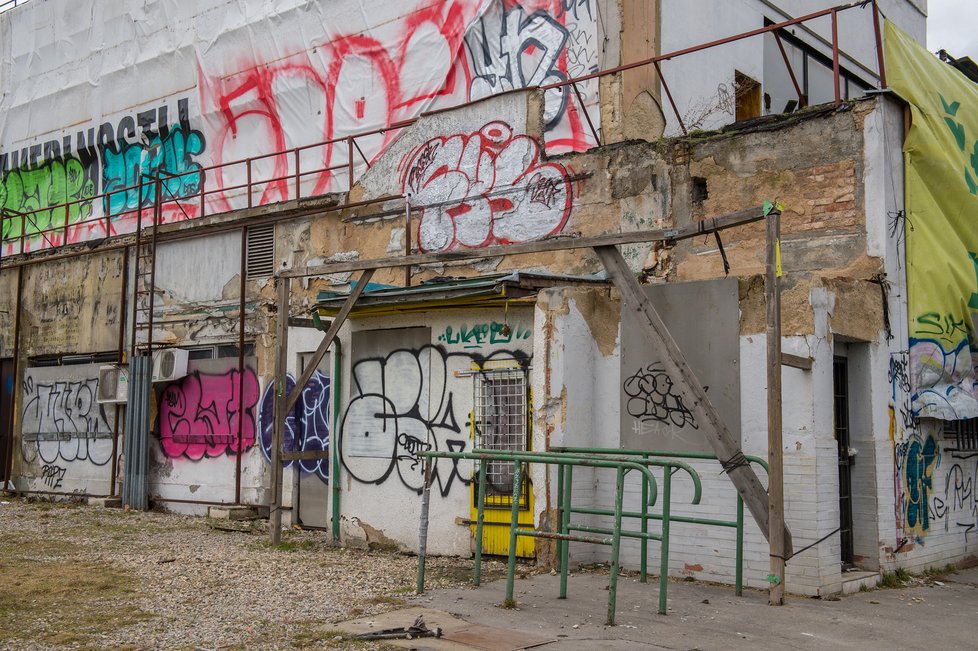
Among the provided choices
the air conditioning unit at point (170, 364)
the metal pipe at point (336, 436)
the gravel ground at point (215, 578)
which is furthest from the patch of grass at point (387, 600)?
the air conditioning unit at point (170, 364)

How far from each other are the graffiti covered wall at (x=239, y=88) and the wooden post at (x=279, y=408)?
3.01m

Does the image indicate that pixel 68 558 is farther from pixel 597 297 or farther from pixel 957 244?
pixel 957 244

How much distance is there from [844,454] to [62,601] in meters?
6.96

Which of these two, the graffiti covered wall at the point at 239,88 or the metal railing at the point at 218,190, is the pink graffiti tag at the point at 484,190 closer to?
the graffiti covered wall at the point at 239,88

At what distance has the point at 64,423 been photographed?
56.2 ft

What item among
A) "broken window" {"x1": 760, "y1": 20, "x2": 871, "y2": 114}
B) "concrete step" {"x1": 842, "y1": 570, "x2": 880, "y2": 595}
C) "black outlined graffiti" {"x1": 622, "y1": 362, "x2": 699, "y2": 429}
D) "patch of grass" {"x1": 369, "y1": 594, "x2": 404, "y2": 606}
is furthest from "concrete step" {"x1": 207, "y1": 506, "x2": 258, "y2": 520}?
"broken window" {"x1": 760, "y1": 20, "x2": 871, "y2": 114}

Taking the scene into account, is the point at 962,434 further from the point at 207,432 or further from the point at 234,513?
the point at 207,432

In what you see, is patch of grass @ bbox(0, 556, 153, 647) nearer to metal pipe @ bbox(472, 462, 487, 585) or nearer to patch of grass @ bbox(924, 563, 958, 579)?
metal pipe @ bbox(472, 462, 487, 585)

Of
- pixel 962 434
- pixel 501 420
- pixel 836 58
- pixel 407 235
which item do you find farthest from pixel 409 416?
pixel 962 434

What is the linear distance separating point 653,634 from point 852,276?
15.1 feet

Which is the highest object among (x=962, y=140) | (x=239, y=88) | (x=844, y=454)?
(x=239, y=88)

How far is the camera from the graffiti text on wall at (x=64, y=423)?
1653cm

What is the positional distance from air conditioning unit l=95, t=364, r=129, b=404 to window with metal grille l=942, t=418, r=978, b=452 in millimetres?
11668

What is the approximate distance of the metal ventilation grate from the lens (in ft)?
48.6
